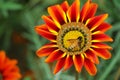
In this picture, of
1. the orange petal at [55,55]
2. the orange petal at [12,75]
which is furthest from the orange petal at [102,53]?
the orange petal at [12,75]

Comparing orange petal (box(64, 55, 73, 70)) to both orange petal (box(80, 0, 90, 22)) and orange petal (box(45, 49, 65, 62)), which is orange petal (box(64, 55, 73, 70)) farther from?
orange petal (box(80, 0, 90, 22))

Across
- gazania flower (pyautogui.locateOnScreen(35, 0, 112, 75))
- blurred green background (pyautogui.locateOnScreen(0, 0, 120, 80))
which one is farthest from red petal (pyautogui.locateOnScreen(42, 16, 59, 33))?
blurred green background (pyautogui.locateOnScreen(0, 0, 120, 80))

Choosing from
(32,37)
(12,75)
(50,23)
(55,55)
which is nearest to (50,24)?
(50,23)

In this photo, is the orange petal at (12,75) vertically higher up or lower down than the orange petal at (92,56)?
higher up

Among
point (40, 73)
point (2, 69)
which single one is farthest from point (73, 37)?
point (40, 73)

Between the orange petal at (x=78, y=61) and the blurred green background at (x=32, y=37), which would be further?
the blurred green background at (x=32, y=37)

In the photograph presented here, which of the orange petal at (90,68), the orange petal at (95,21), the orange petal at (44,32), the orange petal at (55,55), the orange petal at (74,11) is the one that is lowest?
the orange petal at (90,68)

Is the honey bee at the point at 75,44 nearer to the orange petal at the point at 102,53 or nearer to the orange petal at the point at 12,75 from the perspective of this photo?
the orange petal at the point at 102,53

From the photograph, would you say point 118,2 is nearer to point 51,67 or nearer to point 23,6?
point 51,67
